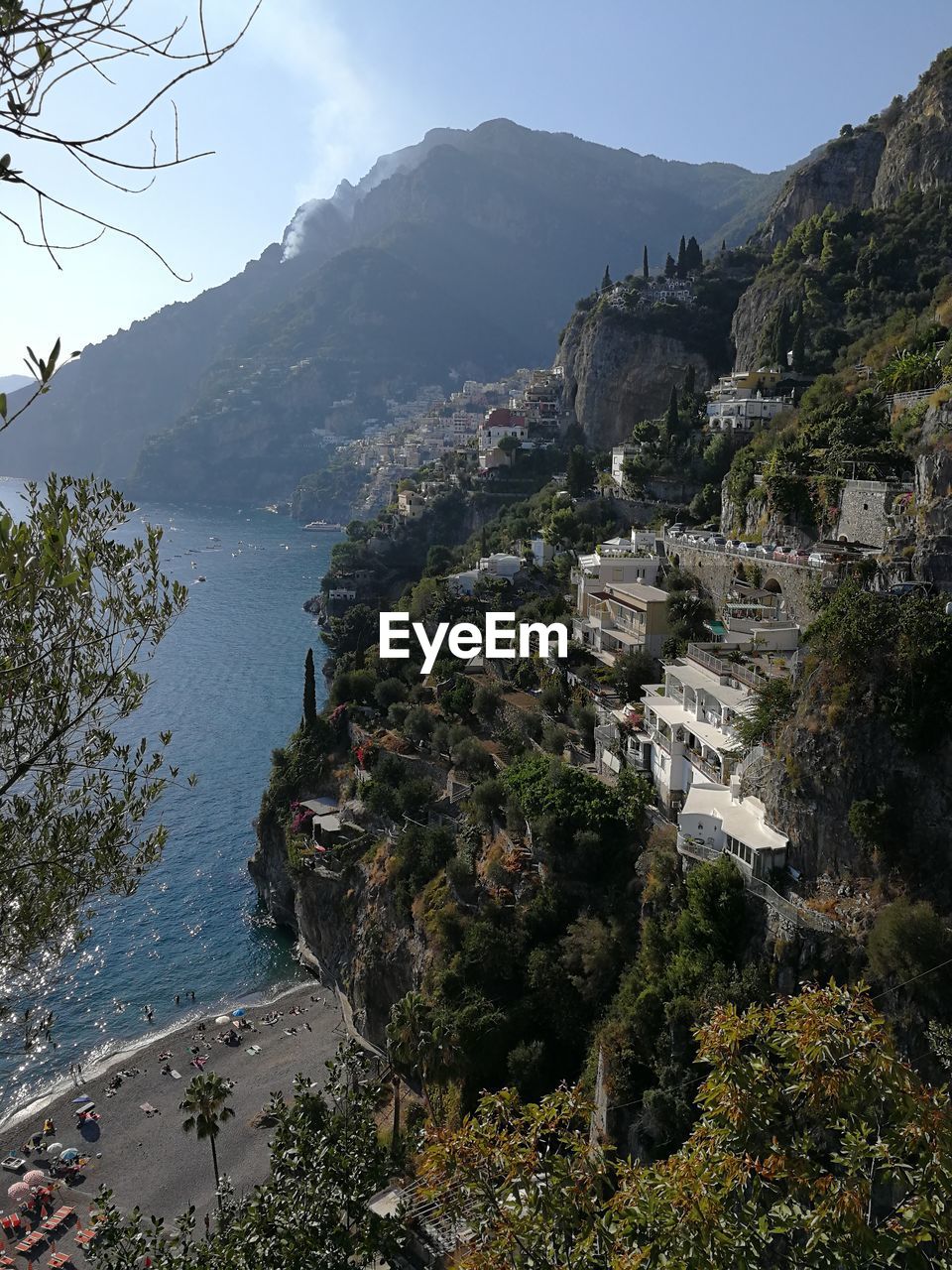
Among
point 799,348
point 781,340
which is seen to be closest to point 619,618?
point 799,348

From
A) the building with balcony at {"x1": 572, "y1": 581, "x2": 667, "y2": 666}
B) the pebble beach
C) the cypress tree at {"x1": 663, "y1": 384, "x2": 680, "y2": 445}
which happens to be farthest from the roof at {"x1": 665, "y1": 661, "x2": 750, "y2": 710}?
the cypress tree at {"x1": 663, "y1": 384, "x2": 680, "y2": 445}

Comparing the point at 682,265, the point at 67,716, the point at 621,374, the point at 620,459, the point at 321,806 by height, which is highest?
the point at 682,265

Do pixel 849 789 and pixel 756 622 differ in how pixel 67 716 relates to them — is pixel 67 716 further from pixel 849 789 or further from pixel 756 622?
pixel 756 622

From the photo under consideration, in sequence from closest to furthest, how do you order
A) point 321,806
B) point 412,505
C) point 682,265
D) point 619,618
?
point 619,618
point 321,806
point 682,265
point 412,505

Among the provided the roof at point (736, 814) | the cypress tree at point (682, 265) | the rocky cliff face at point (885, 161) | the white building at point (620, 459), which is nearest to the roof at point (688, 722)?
the roof at point (736, 814)

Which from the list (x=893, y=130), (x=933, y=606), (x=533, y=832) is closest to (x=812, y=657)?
(x=933, y=606)

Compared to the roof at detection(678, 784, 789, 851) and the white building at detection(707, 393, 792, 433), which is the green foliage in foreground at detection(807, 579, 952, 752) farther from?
the white building at detection(707, 393, 792, 433)
